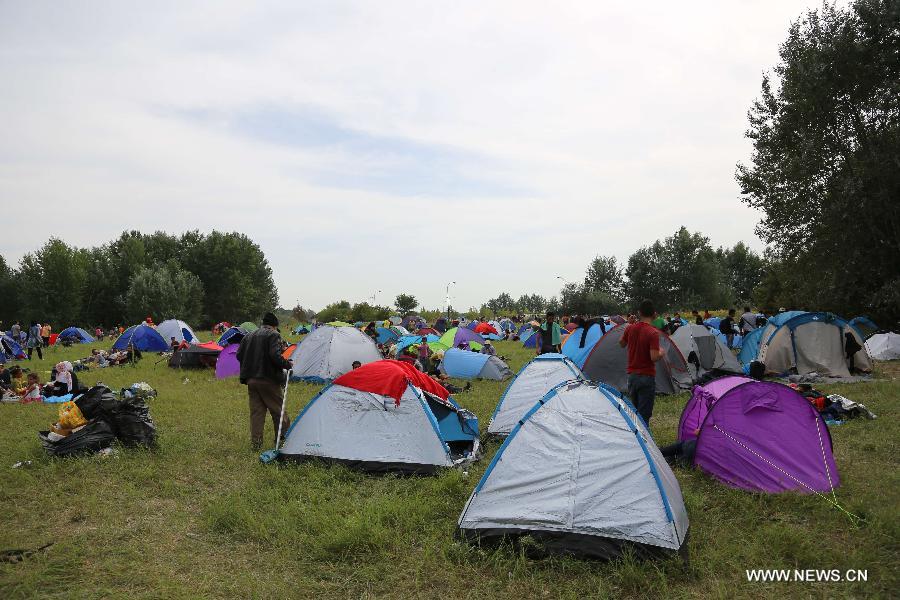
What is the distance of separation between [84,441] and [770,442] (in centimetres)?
892

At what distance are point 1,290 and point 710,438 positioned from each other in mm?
66089

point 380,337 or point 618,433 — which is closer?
point 618,433

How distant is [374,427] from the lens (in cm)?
721

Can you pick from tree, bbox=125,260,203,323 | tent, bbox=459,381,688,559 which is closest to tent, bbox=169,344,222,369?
tent, bbox=459,381,688,559

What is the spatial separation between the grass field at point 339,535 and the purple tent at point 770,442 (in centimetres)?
25

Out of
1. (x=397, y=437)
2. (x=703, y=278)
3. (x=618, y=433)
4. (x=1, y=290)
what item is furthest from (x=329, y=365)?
(x=703, y=278)

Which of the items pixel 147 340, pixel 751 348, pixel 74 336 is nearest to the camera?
pixel 751 348

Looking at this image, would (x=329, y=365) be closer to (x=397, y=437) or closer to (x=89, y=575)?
(x=397, y=437)

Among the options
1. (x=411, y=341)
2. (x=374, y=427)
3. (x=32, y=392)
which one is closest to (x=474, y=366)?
(x=411, y=341)

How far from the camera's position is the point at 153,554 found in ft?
16.2

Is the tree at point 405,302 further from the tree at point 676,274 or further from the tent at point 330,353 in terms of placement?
the tent at point 330,353

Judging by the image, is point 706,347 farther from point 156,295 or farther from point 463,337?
point 156,295

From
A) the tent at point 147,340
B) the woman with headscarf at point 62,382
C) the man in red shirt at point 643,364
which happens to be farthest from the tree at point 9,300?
the man in red shirt at point 643,364

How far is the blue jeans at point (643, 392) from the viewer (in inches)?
289
